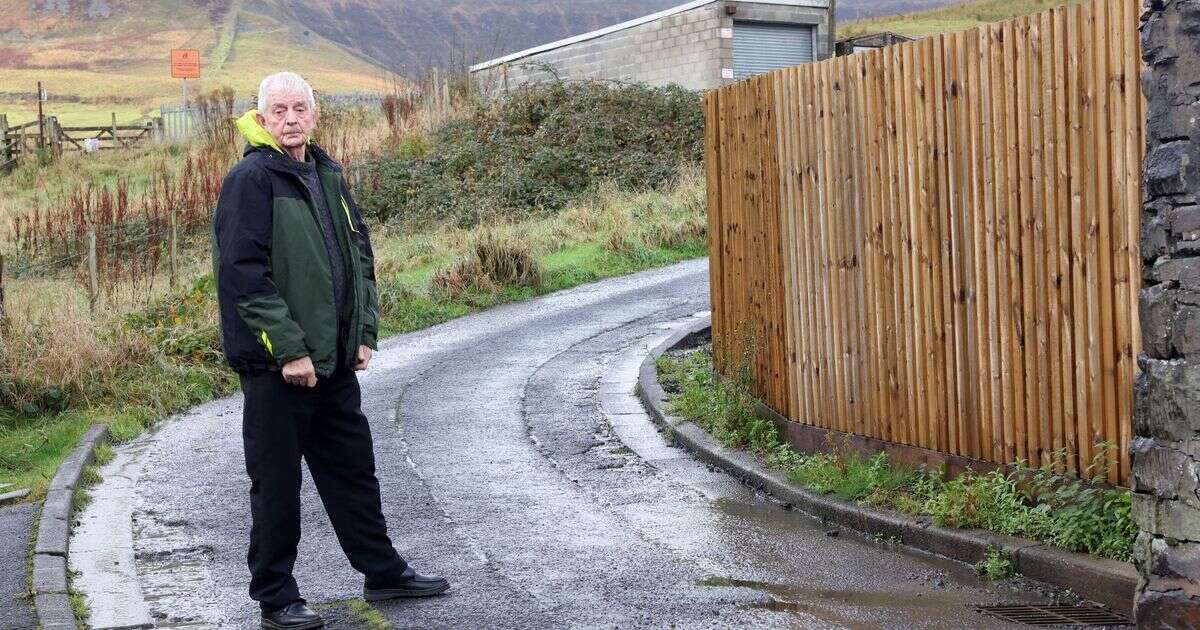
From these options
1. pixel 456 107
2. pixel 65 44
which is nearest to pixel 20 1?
pixel 65 44

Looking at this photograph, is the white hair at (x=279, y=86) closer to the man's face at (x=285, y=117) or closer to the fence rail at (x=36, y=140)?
the man's face at (x=285, y=117)

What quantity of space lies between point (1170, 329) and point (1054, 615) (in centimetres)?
128

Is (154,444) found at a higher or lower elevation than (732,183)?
lower

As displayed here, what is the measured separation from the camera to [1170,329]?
4363mm

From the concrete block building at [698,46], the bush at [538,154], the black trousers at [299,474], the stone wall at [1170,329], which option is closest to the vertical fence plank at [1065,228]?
the stone wall at [1170,329]

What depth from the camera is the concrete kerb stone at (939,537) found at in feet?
16.6

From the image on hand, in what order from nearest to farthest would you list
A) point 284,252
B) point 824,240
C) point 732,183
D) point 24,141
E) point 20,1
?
point 284,252 → point 824,240 → point 732,183 → point 24,141 → point 20,1

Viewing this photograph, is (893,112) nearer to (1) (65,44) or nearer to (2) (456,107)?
(2) (456,107)

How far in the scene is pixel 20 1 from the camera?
143000 mm

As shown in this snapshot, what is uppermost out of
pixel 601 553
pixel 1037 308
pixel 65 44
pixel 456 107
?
pixel 65 44

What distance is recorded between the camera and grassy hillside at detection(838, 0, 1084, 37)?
5594cm

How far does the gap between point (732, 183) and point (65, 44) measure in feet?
433

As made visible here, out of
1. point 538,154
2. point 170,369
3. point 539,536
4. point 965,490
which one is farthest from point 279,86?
point 538,154

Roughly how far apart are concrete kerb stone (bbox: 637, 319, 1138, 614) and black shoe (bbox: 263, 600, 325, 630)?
2769mm
